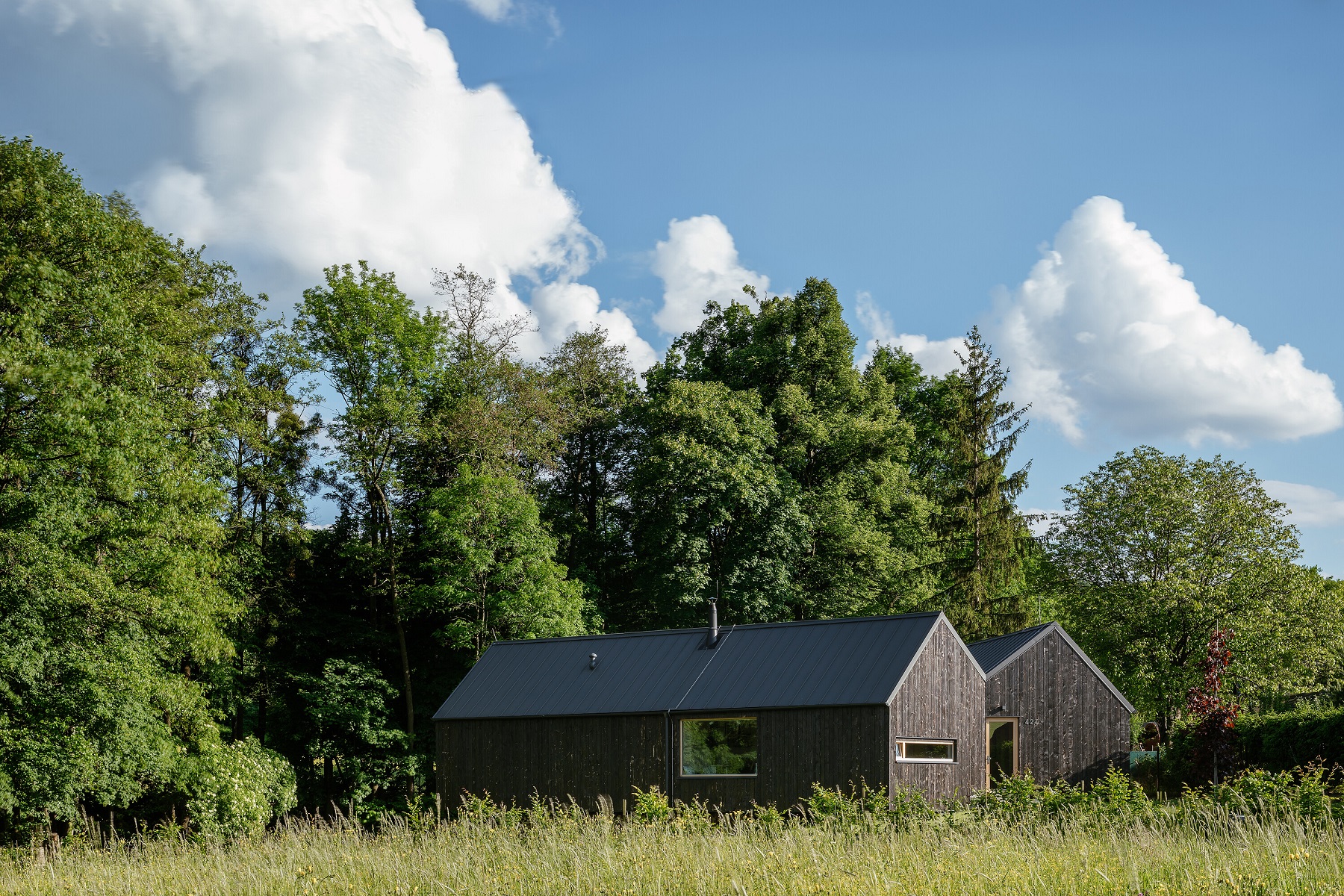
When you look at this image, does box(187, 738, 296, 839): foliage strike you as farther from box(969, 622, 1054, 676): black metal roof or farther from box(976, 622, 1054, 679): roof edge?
box(969, 622, 1054, 676): black metal roof

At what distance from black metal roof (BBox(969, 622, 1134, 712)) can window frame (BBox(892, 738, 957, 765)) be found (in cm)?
307

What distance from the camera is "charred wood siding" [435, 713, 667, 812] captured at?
69.5 ft

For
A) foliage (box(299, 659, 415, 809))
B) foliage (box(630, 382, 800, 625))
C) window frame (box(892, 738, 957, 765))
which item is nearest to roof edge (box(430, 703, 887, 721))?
window frame (box(892, 738, 957, 765))

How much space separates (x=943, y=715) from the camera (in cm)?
2080

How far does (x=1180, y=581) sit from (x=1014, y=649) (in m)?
7.27

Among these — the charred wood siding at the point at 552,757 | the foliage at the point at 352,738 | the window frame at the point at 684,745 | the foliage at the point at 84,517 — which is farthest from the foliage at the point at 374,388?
the window frame at the point at 684,745

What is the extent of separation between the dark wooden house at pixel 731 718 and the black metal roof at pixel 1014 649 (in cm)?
214

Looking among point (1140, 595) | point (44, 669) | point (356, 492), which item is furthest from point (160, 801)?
point (1140, 595)

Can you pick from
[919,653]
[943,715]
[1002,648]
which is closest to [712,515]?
[1002,648]

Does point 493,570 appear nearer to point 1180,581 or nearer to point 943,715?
point 943,715

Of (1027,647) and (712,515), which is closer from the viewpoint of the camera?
(1027,647)

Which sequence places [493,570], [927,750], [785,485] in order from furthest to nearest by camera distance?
[785,485] → [493,570] → [927,750]

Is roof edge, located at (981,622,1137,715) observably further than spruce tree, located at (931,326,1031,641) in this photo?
No

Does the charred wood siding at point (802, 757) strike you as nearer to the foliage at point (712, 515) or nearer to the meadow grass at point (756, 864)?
the meadow grass at point (756, 864)
